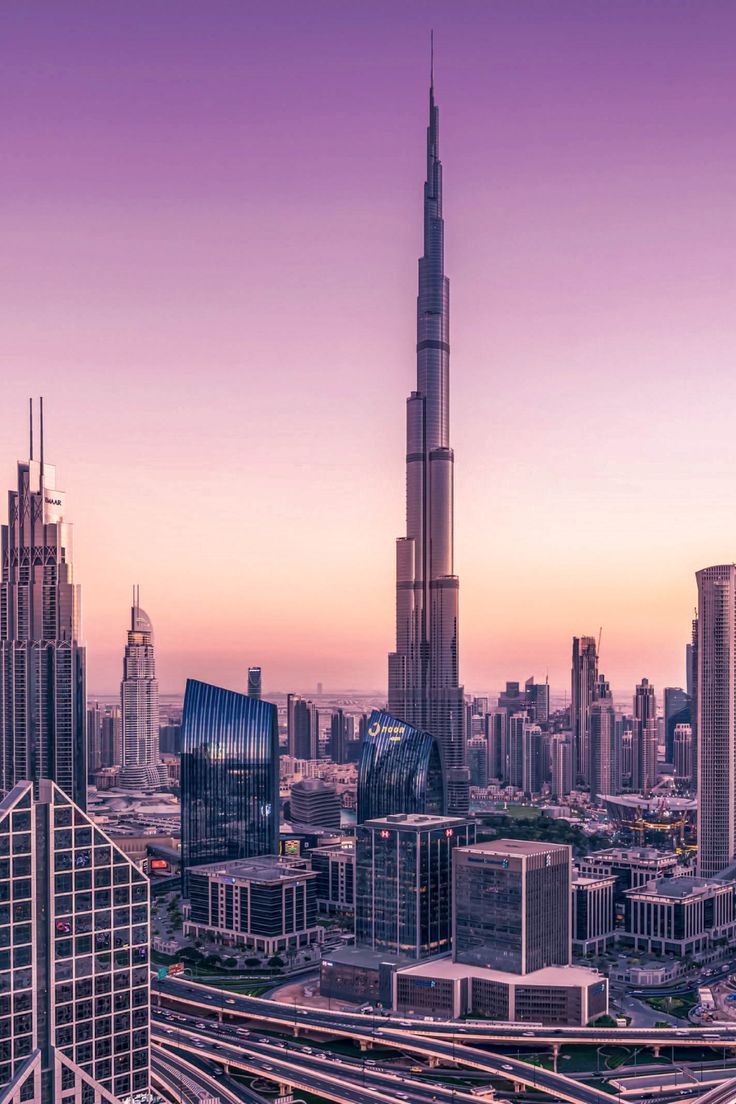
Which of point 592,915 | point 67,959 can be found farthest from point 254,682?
point 67,959

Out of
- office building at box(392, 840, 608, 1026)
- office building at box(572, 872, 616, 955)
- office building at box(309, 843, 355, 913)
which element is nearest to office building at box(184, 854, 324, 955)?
office building at box(309, 843, 355, 913)

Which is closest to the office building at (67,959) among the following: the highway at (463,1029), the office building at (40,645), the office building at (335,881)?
the highway at (463,1029)

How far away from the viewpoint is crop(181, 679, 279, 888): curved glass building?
132750 mm

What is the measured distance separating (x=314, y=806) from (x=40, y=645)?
70.4m

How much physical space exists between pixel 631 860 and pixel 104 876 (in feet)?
294

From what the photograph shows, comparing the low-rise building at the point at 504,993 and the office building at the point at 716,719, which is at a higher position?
the office building at the point at 716,719

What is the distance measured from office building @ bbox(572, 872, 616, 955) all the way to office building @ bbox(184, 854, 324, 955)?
23796mm

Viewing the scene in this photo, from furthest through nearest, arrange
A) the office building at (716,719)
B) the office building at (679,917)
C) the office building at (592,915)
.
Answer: the office building at (716,719) → the office building at (592,915) → the office building at (679,917)

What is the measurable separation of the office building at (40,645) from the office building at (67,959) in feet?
211

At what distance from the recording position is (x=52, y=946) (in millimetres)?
50688

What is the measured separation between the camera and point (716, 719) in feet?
479

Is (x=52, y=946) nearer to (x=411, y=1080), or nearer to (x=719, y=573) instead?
(x=411, y=1080)

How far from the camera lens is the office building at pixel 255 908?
110625 millimetres

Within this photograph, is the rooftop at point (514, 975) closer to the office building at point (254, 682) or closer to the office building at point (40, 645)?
the office building at point (40, 645)
